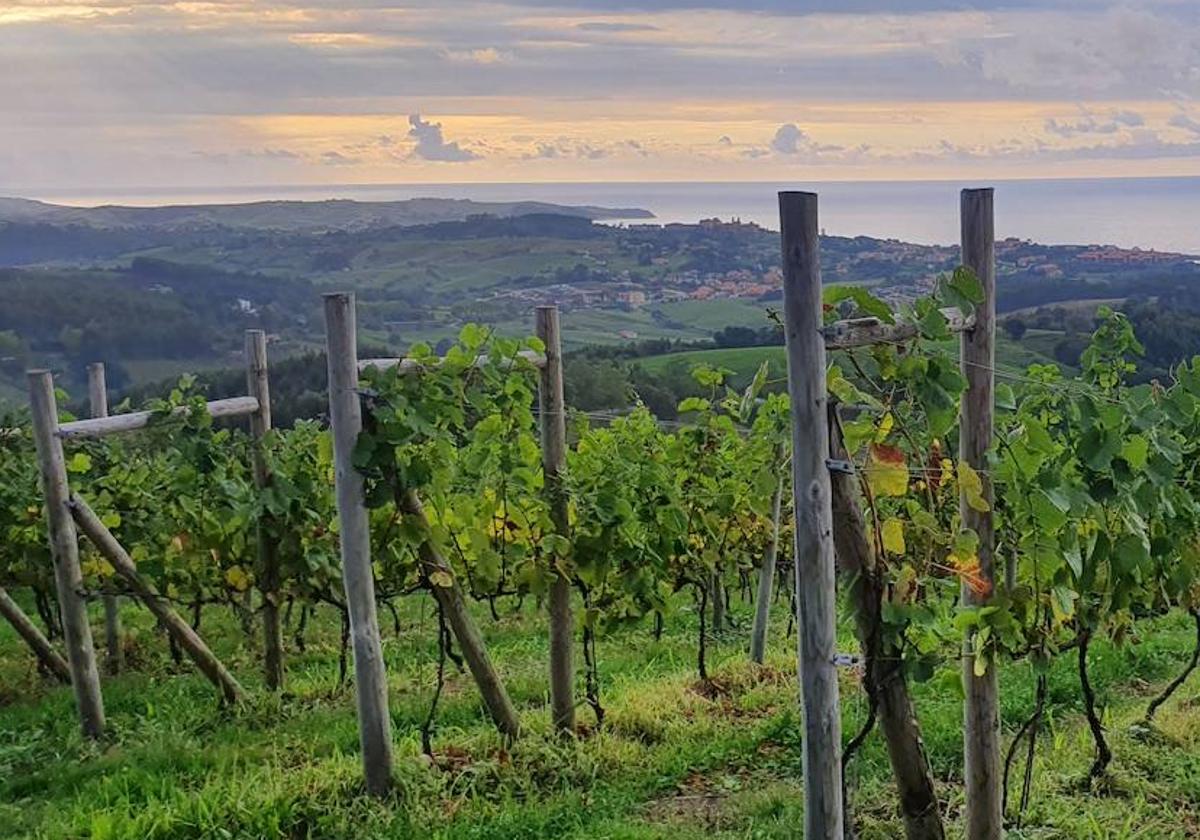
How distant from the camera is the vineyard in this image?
3.84 meters

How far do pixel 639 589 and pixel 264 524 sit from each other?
237 cm

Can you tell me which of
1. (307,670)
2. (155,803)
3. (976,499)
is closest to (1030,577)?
(976,499)

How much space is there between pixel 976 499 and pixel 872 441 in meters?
0.40

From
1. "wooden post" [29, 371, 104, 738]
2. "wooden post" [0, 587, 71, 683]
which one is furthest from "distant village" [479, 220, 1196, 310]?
"wooden post" [29, 371, 104, 738]

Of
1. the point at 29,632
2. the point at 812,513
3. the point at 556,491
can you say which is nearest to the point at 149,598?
the point at 29,632

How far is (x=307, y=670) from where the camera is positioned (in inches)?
334

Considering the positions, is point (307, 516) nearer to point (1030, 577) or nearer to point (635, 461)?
point (635, 461)

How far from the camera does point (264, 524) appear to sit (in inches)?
275

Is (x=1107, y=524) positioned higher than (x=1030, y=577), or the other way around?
(x=1107, y=524)

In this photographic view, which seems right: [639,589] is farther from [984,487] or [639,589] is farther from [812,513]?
[812,513]

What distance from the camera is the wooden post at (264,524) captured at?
22.1ft

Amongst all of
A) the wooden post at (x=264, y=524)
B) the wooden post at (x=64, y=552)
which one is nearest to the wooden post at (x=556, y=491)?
the wooden post at (x=264, y=524)

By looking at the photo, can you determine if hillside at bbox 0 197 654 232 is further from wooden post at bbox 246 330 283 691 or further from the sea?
wooden post at bbox 246 330 283 691

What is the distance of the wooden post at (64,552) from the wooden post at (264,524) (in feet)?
3.34
